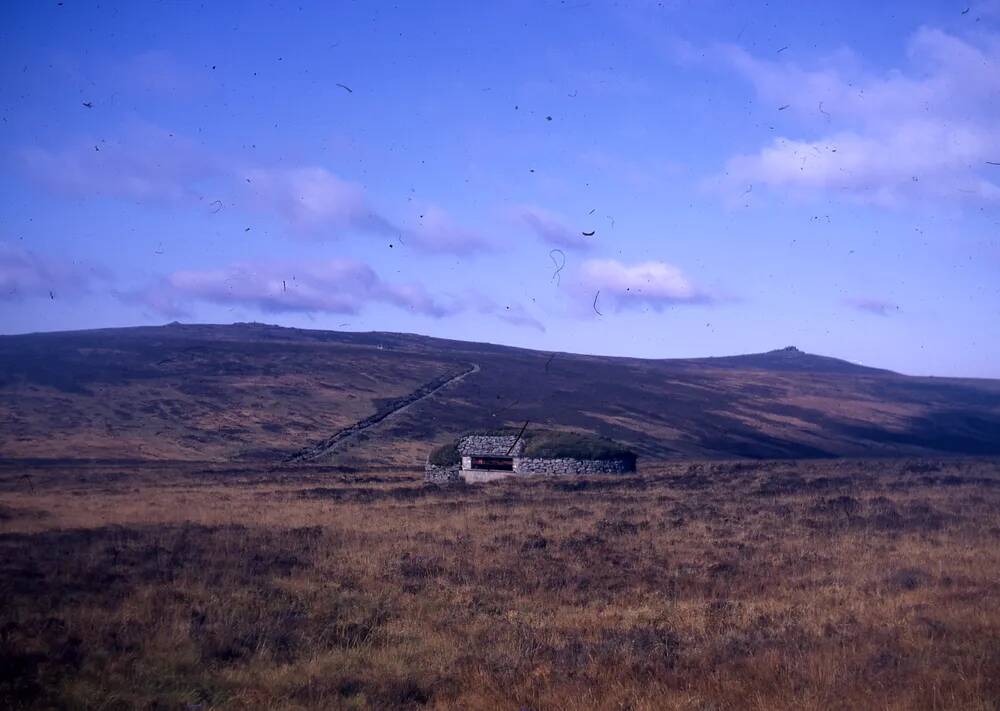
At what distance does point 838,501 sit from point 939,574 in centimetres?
1489

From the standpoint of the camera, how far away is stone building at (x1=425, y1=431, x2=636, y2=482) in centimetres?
4522

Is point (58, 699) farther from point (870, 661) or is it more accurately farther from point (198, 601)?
point (870, 661)

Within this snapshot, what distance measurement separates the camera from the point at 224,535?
20062 millimetres

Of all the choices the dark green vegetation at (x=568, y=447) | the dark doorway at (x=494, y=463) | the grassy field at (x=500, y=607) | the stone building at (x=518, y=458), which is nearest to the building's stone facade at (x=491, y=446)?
the stone building at (x=518, y=458)

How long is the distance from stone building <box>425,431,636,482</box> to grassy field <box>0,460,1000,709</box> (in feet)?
56.0

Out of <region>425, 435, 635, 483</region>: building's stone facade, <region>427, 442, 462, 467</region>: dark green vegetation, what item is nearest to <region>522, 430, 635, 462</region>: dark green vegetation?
<region>425, 435, 635, 483</region>: building's stone facade

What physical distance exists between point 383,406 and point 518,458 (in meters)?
37.7

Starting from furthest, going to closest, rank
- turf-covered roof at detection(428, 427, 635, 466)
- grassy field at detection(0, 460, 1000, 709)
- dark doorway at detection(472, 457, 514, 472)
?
1. dark doorway at detection(472, 457, 514, 472)
2. turf-covered roof at detection(428, 427, 635, 466)
3. grassy field at detection(0, 460, 1000, 709)

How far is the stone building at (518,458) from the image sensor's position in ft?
148

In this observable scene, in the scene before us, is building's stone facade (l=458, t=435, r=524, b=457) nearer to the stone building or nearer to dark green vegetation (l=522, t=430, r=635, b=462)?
the stone building

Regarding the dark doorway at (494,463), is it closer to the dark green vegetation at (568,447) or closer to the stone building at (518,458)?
the stone building at (518,458)

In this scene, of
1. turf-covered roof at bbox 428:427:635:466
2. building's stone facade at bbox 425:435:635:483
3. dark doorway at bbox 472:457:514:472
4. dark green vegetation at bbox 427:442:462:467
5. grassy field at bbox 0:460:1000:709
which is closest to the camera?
grassy field at bbox 0:460:1000:709

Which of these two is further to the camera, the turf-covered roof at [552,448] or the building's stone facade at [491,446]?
the building's stone facade at [491,446]

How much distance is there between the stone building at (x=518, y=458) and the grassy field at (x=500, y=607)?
17077 millimetres
